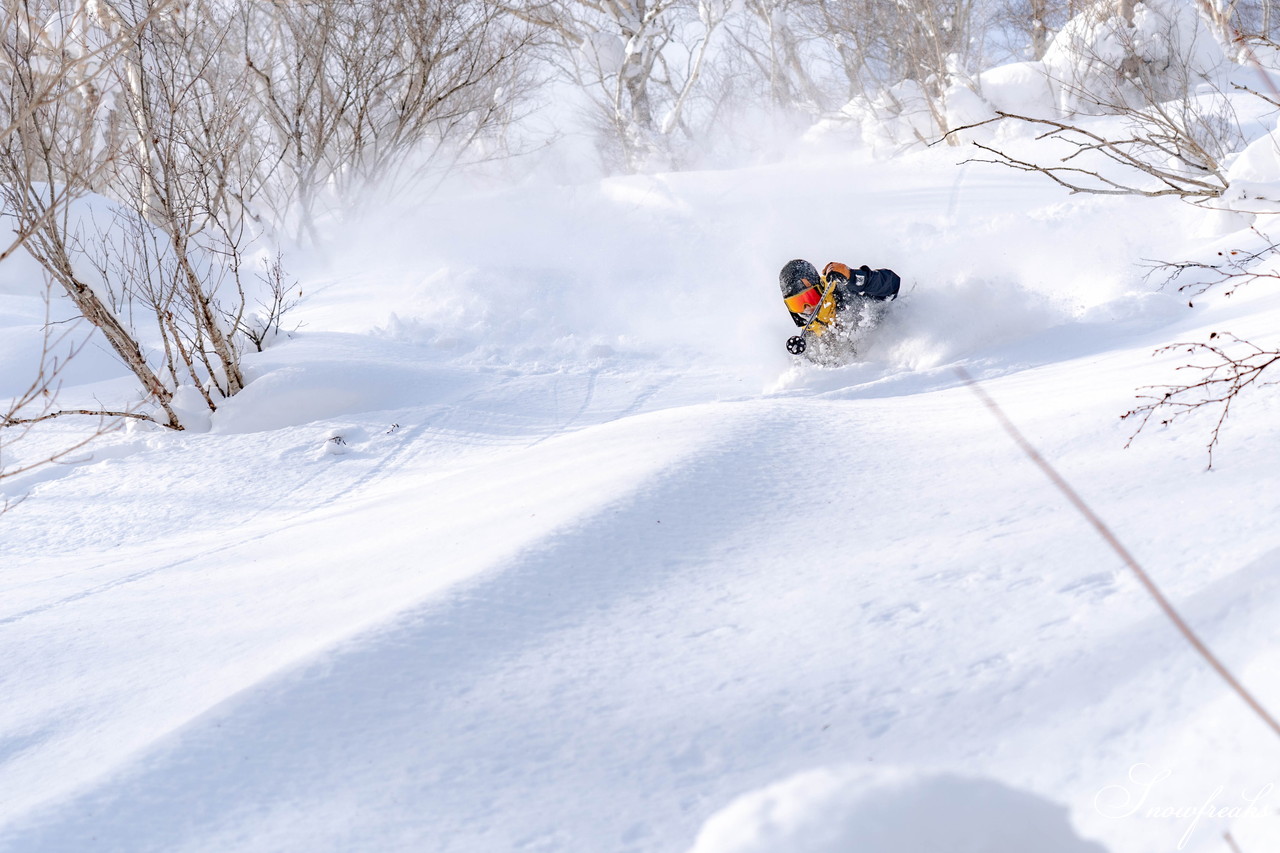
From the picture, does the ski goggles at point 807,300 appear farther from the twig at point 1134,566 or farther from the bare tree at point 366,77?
the bare tree at point 366,77

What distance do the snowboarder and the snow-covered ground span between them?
1178mm

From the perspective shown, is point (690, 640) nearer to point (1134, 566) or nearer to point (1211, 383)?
point (1134, 566)

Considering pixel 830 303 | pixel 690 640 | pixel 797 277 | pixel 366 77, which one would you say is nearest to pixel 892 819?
pixel 690 640

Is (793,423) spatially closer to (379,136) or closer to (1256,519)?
(1256,519)

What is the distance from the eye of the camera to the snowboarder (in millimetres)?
6246

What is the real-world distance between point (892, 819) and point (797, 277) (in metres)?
5.60

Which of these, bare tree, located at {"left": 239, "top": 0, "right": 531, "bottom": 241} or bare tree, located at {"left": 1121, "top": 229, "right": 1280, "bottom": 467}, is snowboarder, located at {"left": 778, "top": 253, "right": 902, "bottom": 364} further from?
bare tree, located at {"left": 239, "top": 0, "right": 531, "bottom": 241}

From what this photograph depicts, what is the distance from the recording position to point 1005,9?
2417 cm

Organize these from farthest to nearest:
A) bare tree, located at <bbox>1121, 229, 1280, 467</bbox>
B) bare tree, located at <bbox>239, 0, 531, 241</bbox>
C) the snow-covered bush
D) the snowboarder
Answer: the snow-covered bush
bare tree, located at <bbox>239, 0, 531, 241</bbox>
the snowboarder
bare tree, located at <bbox>1121, 229, 1280, 467</bbox>

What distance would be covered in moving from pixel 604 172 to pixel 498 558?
28922mm

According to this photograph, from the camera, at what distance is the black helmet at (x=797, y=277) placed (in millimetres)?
6344

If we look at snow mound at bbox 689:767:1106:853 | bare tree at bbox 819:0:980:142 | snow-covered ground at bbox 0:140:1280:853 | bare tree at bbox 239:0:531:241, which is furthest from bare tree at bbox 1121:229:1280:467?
bare tree at bbox 819:0:980:142

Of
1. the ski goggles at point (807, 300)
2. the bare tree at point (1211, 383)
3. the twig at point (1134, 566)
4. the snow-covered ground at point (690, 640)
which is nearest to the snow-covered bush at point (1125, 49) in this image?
the ski goggles at point (807, 300)

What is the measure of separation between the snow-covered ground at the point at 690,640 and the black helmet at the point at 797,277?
1473 mm
